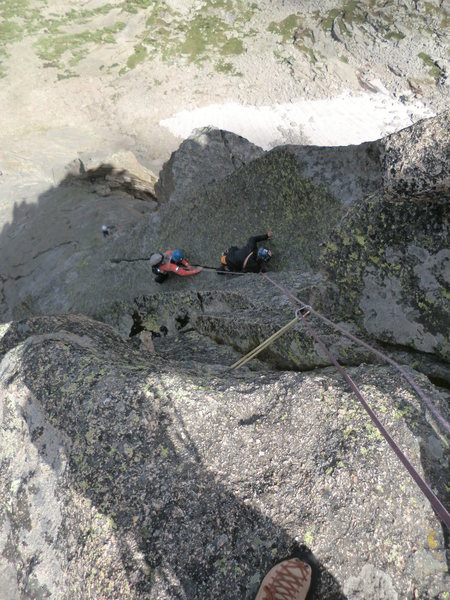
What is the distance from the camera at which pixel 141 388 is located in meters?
4.15

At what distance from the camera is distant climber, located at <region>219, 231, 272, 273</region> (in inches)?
323

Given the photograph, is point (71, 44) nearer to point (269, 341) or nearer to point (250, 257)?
point (250, 257)

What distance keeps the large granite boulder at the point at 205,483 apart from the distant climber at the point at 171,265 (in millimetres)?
5139

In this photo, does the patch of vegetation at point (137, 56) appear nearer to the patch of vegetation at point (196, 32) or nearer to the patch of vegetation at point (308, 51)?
the patch of vegetation at point (196, 32)

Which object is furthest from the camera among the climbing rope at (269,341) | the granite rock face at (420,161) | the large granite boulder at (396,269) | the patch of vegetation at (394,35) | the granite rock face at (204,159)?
the patch of vegetation at (394,35)

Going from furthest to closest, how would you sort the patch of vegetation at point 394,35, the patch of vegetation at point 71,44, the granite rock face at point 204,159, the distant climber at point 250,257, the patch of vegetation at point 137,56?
the patch of vegetation at point 394,35, the patch of vegetation at point 137,56, the patch of vegetation at point 71,44, the granite rock face at point 204,159, the distant climber at point 250,257

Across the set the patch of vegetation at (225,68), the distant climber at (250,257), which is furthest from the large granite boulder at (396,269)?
the patch of vegetation at (225,68)

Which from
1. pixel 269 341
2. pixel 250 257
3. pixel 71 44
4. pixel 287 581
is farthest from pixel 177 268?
pixel 71 44

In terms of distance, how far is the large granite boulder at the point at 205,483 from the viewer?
3.19m

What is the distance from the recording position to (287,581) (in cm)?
299

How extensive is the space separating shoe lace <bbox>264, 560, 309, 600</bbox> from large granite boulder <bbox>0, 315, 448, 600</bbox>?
0.16 metres

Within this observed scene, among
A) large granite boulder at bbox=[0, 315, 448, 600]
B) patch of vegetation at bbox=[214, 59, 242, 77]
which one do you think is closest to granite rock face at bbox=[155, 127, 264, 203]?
large granite boulder at bbox=[0, 315, 448, 600]

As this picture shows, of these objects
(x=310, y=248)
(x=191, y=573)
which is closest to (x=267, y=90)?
(x=310, y=248)

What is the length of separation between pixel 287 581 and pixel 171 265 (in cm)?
733
